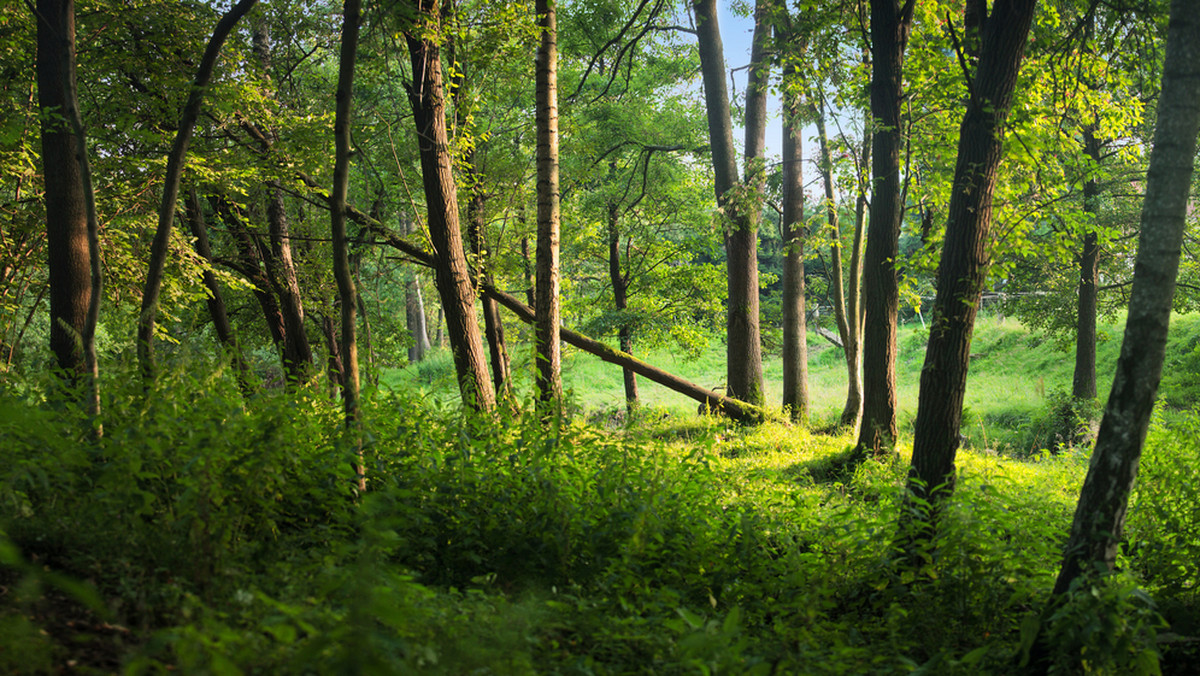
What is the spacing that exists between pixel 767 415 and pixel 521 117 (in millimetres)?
9656

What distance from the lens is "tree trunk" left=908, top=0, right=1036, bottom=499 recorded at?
473 cm

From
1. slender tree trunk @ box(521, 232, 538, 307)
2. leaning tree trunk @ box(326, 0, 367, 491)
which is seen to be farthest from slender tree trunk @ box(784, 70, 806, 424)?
leaning tree trunk @ box(326, 0, 367, 491)

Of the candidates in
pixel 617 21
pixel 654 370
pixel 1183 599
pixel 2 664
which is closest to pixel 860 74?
pixel 617 21

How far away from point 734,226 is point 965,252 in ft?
23.2

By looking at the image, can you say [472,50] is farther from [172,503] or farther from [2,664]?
[2,664]

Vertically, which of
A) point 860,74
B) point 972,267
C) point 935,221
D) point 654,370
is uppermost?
point 860,74

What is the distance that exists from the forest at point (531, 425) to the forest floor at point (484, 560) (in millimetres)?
27

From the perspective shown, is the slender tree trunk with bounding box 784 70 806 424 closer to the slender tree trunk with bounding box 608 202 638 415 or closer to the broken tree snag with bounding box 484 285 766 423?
the broken tree snag with bounding box 484 285 766 423

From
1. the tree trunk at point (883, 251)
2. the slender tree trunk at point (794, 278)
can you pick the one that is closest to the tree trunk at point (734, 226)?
the slender tree trunk at point (794, 278)

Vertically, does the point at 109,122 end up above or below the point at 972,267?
above

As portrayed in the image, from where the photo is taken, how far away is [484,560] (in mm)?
3840

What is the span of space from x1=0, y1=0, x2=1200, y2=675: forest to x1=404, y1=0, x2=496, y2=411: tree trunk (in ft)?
0.17

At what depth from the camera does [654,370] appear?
11984mm

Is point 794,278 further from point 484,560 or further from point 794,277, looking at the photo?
point 484,560
